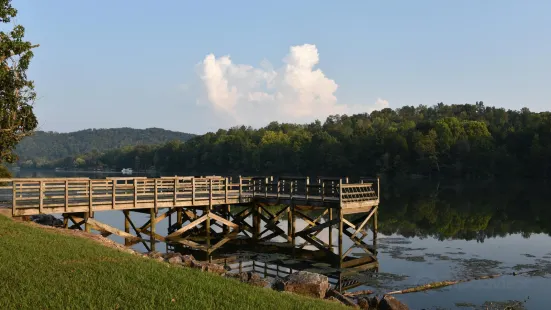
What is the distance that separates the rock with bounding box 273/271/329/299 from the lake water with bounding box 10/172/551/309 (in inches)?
155

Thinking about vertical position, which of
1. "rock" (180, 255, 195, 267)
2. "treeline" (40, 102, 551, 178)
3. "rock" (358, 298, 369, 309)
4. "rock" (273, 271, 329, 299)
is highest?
"treeline" (40, 102, 551, 178)

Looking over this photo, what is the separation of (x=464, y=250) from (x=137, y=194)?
1998 cm

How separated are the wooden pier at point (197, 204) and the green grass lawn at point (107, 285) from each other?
31.9 ft

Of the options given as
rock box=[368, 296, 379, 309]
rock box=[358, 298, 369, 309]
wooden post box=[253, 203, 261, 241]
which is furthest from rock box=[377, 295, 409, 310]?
wooden post box=[253, 203, 261, 241]

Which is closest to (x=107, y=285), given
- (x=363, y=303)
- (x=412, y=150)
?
(x=363, y=303)

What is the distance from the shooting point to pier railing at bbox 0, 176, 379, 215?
83.7 feet

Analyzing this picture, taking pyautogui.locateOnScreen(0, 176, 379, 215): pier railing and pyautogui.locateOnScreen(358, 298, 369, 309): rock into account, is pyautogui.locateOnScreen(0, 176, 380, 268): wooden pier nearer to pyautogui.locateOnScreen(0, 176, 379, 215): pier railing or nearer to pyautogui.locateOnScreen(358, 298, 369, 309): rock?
pyautogui.locateOnScreen(0, 176, 379, 215): pier railing

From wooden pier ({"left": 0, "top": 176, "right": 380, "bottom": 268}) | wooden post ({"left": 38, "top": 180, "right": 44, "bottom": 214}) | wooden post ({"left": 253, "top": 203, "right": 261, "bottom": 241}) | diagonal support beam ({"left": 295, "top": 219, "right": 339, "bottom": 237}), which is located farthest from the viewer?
wooden post ({"left": 253, "top": 203, "right": 261, "bottom": 241})

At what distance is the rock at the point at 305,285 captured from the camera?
1717cm

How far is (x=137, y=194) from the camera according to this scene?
29266 millimetres

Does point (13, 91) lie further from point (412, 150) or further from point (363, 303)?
point (412, 150)

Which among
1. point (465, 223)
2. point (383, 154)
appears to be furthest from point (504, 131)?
point (465, 223)

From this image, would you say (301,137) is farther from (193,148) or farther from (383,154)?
(193,148)

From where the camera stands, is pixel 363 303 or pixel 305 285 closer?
pixel 305 285
